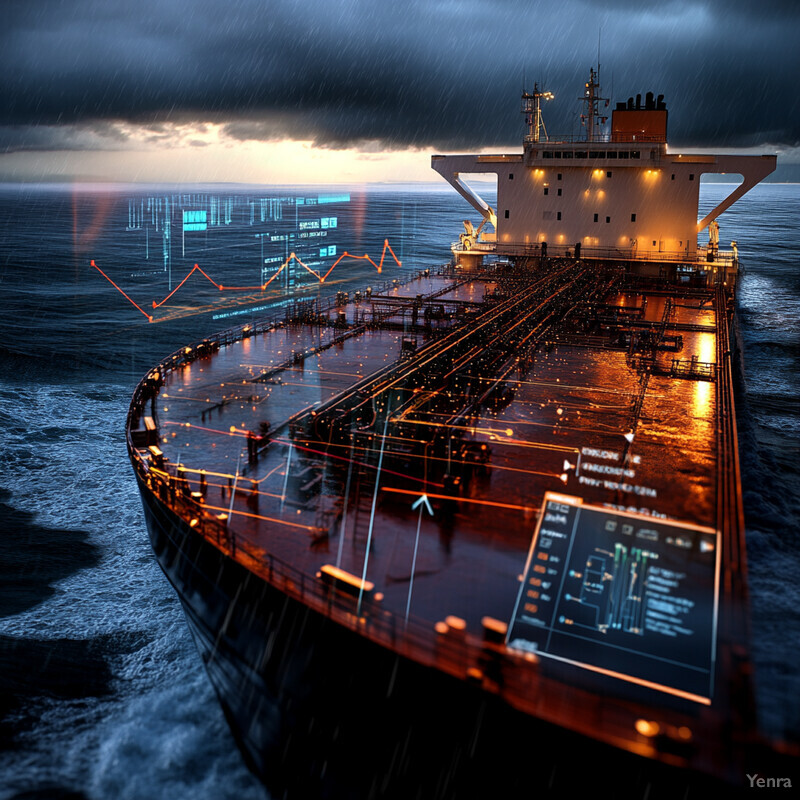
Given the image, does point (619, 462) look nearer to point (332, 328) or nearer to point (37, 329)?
point (332, 328)

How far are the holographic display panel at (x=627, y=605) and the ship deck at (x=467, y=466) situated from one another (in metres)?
0.03

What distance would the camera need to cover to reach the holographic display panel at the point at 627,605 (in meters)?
7.55

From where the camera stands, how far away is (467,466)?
12.9m

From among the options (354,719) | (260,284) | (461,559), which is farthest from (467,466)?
(260,284)

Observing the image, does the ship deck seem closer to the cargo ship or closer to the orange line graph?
the cargo ship

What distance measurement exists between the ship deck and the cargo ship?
50 millimetres

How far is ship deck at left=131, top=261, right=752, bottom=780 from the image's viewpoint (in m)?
8.13

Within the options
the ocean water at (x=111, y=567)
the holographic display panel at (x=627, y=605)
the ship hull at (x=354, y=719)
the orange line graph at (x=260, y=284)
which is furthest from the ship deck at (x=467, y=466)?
the orange line graph at (x=260, y=284)

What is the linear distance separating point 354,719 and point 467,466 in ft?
17.2

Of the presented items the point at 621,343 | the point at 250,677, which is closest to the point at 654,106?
the point at 621,343

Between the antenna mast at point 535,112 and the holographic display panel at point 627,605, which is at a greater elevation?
the antenna mast at point 535,112

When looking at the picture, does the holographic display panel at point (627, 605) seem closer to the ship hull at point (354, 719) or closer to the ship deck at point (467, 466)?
the ship deck at point (467, 466)

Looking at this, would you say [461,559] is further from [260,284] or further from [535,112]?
[260,284]

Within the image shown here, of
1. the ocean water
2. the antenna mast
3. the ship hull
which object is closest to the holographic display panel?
the ship hull
